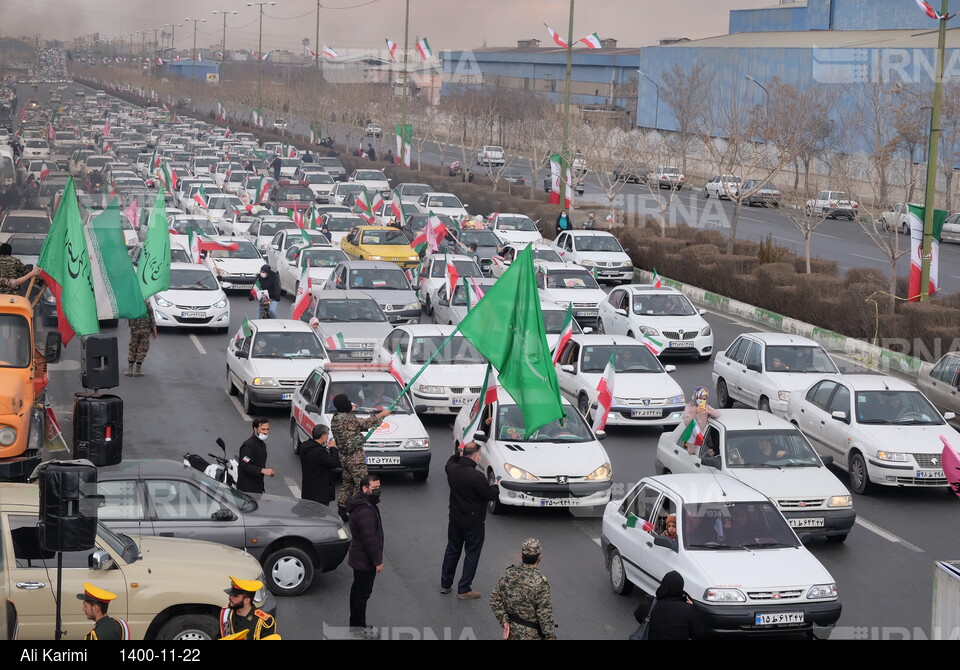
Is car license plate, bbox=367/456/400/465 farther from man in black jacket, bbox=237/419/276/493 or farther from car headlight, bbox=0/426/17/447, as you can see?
car headlight, bbox=0/426/17/447

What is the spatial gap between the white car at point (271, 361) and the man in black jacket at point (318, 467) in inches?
239

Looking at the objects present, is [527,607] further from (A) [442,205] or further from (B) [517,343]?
(A) [442,205]

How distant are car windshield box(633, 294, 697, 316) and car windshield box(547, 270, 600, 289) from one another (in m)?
3.80

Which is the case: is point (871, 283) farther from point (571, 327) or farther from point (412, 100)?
point (412, 100)

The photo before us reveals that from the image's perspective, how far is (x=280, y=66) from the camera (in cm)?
18212

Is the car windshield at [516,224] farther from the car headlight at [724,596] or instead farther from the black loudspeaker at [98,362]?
the car headlight at [724,596]

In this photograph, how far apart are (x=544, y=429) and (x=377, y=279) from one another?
13.6 m

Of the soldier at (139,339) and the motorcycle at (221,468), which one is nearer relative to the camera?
the motorcycle at (221,468)

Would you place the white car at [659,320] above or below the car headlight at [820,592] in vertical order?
above

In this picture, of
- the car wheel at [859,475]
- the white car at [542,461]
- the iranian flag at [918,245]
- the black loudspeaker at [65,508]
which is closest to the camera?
the black loudspeaker at [65,508]

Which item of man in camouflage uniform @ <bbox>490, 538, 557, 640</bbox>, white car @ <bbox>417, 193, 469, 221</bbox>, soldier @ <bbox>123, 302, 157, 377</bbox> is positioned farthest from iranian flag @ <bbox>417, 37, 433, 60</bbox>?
man in camouflage uniform @ <bbox>490, 538, 557, 640</bbox>

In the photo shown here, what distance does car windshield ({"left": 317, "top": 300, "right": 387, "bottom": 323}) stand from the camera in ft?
84.1

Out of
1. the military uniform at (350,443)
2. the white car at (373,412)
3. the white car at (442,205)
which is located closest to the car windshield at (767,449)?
the white car at (373,412)

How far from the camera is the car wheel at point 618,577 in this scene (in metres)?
12.8
